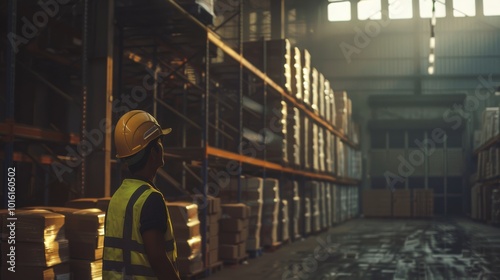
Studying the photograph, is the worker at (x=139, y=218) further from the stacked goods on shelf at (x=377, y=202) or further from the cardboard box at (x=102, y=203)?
the stacked goods on shelf at (x=377, y=202)

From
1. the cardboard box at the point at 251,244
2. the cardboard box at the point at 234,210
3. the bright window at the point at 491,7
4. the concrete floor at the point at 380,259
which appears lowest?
the concrete floor at the point at 380,259

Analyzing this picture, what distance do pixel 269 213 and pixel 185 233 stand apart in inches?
167

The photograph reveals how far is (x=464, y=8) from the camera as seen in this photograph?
87.2ft

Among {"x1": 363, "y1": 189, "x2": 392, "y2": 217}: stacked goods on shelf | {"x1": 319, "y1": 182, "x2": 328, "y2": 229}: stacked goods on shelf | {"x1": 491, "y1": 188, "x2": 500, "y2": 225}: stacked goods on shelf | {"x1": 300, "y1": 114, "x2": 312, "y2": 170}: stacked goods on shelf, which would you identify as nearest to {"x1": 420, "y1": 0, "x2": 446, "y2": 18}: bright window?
{"x1": 363, "y1": 189, "x2": 392, "y2": 217}: stacked goods on shelf

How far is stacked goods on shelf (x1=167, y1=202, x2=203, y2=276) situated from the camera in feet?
22.8

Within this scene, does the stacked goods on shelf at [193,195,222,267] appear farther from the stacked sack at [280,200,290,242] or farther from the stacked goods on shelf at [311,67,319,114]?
the stacked goods on shelf at [311,67,319,114]

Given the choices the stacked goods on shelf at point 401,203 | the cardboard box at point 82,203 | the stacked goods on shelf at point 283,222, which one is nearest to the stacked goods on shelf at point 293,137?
the stacked goods on shelf at point 283,222

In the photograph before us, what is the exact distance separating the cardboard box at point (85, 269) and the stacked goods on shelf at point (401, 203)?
2019cm

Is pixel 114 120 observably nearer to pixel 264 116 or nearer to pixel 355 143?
pixel 264 116

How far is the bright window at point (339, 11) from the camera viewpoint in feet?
88.2

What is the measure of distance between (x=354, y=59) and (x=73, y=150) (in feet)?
71.3

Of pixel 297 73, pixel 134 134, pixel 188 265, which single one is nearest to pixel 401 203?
pixel 297 73

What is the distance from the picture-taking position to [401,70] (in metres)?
26.8

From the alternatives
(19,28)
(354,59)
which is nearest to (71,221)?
(19,28)
